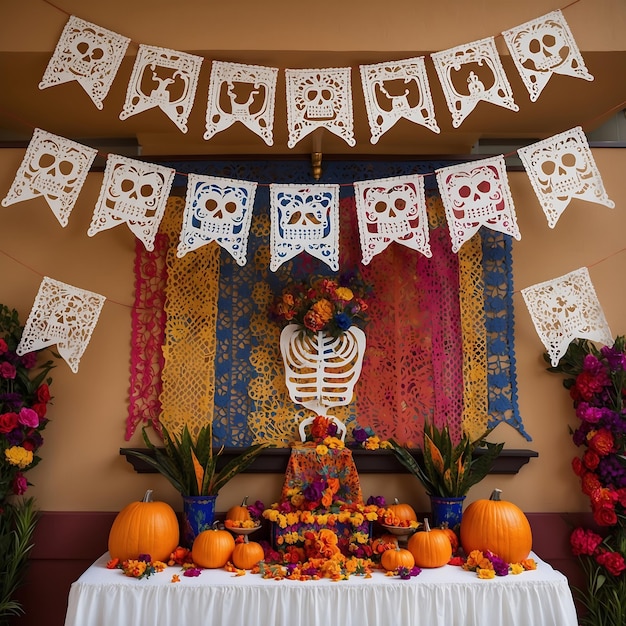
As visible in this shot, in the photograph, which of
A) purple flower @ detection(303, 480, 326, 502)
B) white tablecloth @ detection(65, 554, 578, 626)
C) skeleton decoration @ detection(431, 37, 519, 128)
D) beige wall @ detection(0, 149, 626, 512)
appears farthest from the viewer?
beige wall @ detection(0, 149, 626, 512)

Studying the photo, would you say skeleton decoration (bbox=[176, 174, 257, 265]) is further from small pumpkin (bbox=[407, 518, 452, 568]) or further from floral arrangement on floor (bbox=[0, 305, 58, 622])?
small pumpkin (bbox=[407, 518, 452, 568])

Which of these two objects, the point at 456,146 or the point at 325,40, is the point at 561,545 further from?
the point at 325,40

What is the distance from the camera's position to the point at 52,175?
2.61 metres

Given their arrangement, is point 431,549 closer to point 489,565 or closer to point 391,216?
point 489,565

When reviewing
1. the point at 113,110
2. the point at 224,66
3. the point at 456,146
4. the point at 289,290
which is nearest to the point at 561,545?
the point at 289,290

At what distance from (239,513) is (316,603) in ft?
1.87

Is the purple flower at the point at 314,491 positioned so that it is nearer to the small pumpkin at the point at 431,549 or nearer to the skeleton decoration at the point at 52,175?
the small pumpkin at the point at 431,549

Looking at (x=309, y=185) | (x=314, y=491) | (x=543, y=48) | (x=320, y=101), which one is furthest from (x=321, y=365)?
(x=543, y=48)

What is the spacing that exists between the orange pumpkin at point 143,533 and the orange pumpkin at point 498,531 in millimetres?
1219

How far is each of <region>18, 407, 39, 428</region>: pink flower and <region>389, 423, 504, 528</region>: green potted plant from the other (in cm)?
155

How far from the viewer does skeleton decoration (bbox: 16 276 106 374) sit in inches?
105

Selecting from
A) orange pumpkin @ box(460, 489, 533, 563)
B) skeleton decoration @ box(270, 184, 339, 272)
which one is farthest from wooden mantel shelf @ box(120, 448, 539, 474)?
skeleton decoration @ box(270, 184, 339, 272)

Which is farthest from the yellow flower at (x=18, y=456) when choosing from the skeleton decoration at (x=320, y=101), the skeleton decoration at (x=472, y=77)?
the skeleton decoration at (x=472, y=77)

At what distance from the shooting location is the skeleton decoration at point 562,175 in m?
2.56
